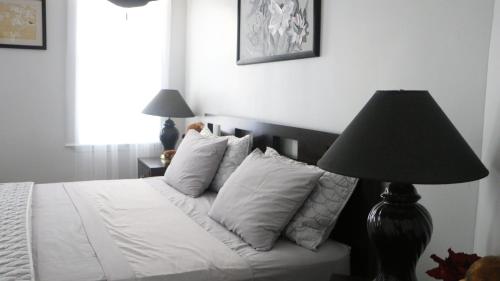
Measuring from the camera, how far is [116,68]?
3973 millimetres

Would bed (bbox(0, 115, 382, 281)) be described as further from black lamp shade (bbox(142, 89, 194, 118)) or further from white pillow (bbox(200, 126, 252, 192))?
black lamp shade (bbox(142, 89, 194, 118))

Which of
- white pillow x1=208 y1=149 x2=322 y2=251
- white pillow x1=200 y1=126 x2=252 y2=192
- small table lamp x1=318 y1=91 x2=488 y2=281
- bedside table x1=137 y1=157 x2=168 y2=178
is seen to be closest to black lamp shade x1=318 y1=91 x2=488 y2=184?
small table lamp x1=318 y1=91 x2=488 y2=281

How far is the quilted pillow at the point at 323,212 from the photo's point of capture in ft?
5.95

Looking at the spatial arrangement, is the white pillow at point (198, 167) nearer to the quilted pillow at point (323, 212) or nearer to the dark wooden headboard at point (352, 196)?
the dark wooden headboard at point (352, 196)

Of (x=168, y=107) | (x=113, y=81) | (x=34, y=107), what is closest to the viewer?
(x=168, y=107)

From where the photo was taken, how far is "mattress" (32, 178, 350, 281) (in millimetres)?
1515

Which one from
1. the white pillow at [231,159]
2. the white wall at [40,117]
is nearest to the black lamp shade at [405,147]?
the white pillow at [231,159]

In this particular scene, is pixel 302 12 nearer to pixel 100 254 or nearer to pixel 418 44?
pixel 418 44

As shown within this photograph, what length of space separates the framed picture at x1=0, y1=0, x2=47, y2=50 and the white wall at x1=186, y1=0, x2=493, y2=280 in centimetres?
193

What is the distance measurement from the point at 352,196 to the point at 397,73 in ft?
1.82

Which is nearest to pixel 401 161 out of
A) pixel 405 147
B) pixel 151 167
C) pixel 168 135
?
pixel 405 147

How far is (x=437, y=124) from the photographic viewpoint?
3.79ft

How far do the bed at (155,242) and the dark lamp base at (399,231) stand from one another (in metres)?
0.49

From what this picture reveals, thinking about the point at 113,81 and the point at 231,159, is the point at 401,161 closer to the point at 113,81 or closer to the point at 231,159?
the point at 231,159
